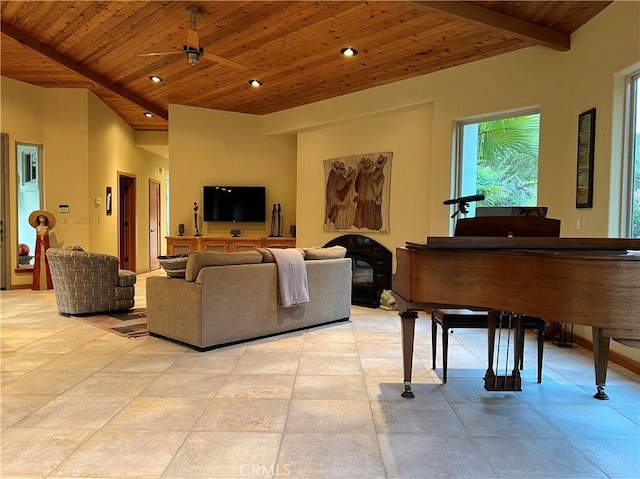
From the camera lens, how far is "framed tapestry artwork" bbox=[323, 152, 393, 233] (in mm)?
6211

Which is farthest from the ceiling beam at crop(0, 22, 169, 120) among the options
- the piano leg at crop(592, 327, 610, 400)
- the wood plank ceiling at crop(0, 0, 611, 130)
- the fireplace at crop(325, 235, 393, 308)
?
the piano leg at crop(592, 327, 610, 400)

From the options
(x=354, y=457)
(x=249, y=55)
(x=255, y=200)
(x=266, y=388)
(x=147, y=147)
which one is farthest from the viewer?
(x=147, y=147)

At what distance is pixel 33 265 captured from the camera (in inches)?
271

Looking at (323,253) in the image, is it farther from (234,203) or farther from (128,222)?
(128,222)

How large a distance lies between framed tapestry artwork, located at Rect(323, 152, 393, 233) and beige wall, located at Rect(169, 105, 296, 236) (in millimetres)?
1296

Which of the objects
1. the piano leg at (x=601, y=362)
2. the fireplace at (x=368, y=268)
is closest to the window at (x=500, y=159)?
the fireplace at (x=368, y=268)

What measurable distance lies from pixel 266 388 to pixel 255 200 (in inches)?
209

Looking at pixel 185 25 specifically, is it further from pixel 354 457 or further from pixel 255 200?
pixel 354 457

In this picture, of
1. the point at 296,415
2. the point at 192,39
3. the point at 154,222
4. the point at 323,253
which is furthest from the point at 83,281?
the point at 154,222

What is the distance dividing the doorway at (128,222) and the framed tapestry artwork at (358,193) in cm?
452

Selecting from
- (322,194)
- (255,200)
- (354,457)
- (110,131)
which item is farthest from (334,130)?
(354,457)

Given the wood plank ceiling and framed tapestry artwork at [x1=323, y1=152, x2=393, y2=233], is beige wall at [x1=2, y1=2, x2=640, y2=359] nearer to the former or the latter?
framed tapestry artwork at [x1=323, y1=152, x2=393, y2=233]

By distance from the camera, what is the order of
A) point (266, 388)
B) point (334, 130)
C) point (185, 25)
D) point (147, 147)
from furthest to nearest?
point (147, 147), point (334, 130), point (185, 25), point (266, 388)

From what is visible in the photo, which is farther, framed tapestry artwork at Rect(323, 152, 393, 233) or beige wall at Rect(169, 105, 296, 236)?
beige wall at Rect(169, 105, 296, 236)
